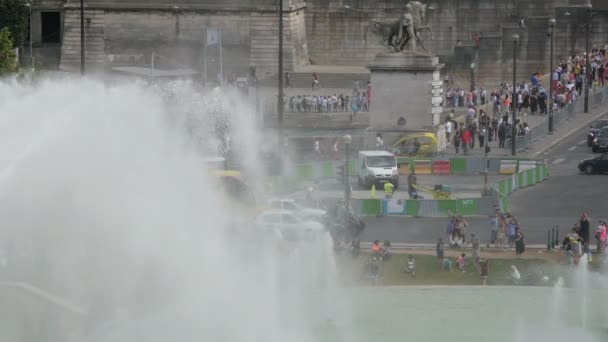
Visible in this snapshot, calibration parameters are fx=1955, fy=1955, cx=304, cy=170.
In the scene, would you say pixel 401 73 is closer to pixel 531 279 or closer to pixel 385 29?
pixel 385 29

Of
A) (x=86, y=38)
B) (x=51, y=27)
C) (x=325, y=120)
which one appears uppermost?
(x=51, y=27)

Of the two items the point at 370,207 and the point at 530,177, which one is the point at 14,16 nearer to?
the point at 530,177

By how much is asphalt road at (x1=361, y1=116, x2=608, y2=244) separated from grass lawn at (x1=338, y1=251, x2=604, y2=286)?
312 cm

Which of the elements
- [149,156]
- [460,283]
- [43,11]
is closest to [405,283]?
[460,283]

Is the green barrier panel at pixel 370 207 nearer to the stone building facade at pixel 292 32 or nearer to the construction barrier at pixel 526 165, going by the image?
the construction barrier at pixel 526 165

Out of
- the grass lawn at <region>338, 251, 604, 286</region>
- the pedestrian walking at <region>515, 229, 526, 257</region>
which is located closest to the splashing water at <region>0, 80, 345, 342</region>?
the grass lawn at <region>338, 251, 604, 286</region>

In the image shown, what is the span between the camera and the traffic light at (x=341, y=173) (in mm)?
55884

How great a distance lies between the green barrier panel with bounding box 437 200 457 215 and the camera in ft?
176

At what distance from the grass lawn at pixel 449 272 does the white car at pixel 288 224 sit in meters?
1.71

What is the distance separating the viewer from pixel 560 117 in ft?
236

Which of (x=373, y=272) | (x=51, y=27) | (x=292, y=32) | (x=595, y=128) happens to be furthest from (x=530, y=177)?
(x=51, y=27)

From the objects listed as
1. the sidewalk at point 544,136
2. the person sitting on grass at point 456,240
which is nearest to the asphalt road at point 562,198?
the sidewalk at point 544,136

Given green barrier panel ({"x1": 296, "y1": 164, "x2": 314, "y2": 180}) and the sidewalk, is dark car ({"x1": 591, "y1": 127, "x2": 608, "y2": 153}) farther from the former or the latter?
green barrier panel ({"x1": 296, "y1": 164, "x2": 314, "y2": 180})

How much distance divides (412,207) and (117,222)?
21.1 m
